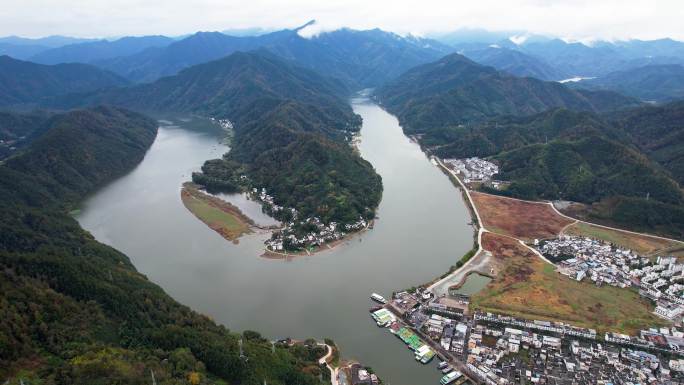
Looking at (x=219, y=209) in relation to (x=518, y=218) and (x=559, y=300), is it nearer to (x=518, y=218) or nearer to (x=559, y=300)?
(x=518, y=218)

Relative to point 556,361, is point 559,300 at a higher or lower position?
lower

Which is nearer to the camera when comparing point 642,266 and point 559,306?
point 559,306

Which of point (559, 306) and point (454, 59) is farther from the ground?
point (454, 59)

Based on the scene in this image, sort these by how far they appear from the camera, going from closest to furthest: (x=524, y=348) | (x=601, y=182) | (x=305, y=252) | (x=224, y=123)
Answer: (x=524, y=348)
(x=305, y=252)
(x=601, y=182)
(x=224, y=123)

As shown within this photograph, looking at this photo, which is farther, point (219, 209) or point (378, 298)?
point (219, 209)

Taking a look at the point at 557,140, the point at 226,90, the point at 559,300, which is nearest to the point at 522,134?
the point at 557,140

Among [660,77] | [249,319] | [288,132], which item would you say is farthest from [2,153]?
[660,77]

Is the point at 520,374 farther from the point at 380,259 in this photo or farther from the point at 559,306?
the point at 380,259
